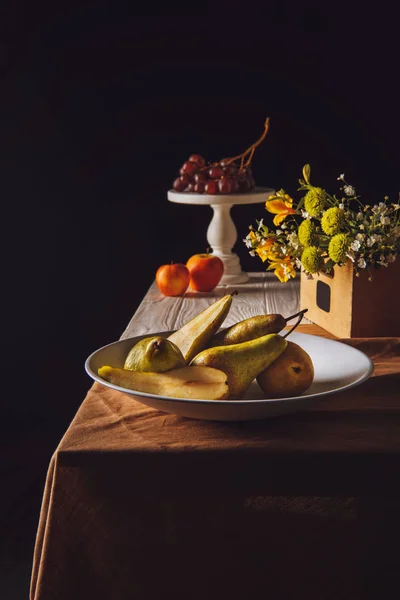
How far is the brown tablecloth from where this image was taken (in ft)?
2.64

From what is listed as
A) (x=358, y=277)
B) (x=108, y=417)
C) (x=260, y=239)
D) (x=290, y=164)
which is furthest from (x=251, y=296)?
(x=108, y=417)

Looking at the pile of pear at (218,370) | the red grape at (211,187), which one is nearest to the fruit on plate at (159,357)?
the pile of pear at (218,370)

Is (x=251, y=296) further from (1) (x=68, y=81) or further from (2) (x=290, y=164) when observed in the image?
(1) (x=68, y=81)

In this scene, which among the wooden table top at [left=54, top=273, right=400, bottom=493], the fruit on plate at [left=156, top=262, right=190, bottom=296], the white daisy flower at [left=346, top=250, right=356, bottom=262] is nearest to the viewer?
the wooden table top at [left=54, top=273, right=400, bottom=493]

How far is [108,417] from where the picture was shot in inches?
35.7

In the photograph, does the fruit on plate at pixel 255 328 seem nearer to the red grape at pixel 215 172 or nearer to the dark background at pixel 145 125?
the red grape at pixel 215 172

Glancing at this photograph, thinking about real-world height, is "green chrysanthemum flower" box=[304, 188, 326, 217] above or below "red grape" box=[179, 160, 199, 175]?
below

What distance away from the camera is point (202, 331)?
0.96 m

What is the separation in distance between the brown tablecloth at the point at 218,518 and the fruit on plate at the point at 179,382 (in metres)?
0.05

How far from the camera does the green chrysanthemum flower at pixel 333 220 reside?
1.26 meters

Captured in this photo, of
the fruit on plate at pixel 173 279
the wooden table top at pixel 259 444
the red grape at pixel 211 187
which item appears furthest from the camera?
the red grape at pixel 211 187

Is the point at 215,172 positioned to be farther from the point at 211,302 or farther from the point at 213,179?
the point at 211,302

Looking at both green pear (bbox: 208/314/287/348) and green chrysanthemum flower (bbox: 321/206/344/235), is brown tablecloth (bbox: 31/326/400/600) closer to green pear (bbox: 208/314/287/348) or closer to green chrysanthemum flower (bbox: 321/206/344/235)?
green pear (bbox: 208/314/287/348)

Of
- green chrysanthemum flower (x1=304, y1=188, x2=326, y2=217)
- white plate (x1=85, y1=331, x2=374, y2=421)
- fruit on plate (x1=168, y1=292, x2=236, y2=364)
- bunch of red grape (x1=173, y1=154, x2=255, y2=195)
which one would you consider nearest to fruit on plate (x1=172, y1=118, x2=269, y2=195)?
bunch of red grape (x1=173, y1=154, x2=255, y2=195)
